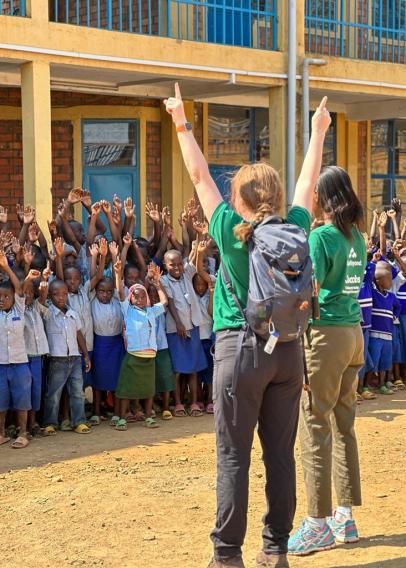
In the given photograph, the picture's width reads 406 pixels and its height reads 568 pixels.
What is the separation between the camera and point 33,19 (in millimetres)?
8664

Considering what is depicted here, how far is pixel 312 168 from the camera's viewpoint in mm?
3943

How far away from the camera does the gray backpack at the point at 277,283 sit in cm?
337

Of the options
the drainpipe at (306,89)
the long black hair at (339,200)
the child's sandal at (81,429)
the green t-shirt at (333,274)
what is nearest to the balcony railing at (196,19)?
the drainpipe at (306,89)

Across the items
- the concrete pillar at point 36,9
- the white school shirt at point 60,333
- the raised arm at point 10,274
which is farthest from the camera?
the concrete pillar at point 36,9

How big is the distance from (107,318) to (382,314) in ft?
8.69

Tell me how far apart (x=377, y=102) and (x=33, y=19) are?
6225 millimetres

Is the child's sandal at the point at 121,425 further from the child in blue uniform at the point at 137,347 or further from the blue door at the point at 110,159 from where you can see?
the blue door at the point at 110,159

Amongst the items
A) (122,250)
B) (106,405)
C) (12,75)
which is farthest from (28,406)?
(12,75)

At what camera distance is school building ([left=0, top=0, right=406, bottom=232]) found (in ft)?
29.4

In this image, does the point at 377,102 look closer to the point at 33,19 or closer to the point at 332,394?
the point at 33,19

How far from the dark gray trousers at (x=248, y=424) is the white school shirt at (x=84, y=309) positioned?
11.3 feet

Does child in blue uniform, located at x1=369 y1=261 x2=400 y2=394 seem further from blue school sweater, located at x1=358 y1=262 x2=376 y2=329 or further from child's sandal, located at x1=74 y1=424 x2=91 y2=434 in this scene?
child's sandal, located at x1=74 y1=424 x2=91 y2=434

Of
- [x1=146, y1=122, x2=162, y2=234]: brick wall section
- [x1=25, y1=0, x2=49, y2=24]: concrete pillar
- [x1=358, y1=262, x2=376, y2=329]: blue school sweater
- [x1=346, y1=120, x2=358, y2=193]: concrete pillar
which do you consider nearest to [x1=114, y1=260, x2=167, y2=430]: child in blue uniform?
[x1=358, y1=262, x2=376, y2=329]: blue school sweater

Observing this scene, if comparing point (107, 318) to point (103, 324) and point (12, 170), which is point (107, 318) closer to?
point (103, 324)
